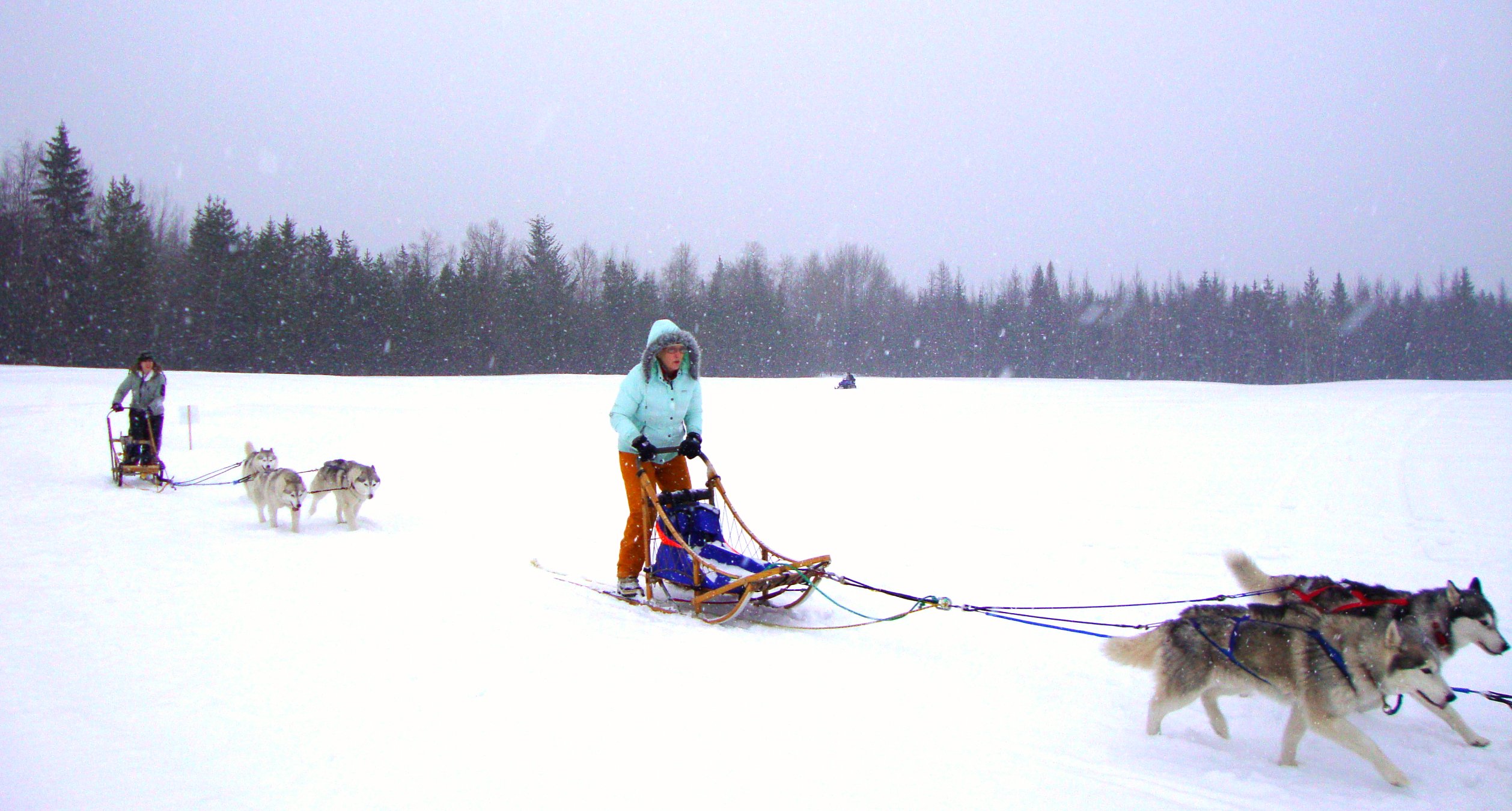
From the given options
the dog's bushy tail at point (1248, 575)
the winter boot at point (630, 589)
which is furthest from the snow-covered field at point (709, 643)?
the dog's bushy tail at point (1248, 575)

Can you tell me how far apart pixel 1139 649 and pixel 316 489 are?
725 cm

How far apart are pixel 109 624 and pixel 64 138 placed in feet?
134

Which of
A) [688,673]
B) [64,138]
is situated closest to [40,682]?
[688,673]

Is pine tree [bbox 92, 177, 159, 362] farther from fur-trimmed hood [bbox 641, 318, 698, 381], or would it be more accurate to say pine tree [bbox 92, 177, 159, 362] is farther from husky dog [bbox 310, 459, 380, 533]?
fur-trimmed hood [bbox 641, 318, 698, 381]

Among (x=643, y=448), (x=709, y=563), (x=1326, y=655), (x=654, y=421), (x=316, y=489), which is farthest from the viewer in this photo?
(x=316, y=489)

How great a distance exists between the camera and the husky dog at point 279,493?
702cm

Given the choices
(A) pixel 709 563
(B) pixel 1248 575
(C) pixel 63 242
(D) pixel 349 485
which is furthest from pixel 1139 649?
(C) pixel 63 242

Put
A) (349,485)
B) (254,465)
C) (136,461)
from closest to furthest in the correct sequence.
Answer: (349,485), (254,465), (136,461)

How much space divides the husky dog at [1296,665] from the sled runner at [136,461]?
10.8 metres

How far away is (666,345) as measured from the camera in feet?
16.4

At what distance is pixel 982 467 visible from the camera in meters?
10.2

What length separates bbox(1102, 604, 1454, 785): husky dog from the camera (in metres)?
2.85

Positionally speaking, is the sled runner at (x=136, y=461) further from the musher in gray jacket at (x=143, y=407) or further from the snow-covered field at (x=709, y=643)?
the snow-covered field at (x=709, y=643)

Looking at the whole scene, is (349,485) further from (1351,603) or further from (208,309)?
(208,309)
